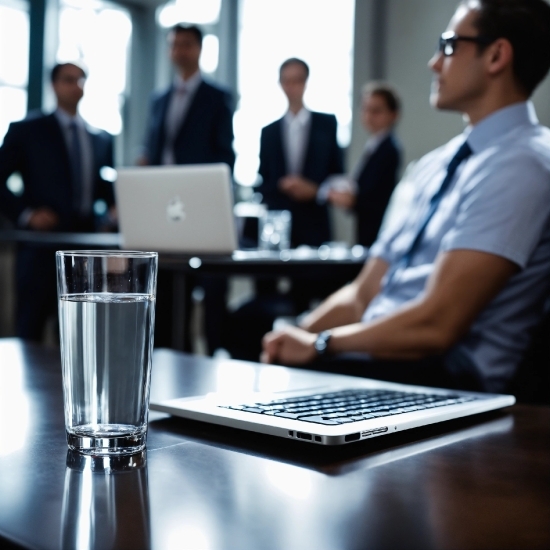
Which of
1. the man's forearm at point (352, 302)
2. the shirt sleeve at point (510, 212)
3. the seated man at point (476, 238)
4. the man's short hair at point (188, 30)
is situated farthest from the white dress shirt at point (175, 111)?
the shirt sleeve at point (510, 212)

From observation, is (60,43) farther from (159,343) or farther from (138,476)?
(138,476)

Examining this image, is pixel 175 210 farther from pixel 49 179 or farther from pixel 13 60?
pixel 13 60

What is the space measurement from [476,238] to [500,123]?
31 centimetres

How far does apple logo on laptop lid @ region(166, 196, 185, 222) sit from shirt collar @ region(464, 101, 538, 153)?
997 mm

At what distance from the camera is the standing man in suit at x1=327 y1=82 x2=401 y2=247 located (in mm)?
4250

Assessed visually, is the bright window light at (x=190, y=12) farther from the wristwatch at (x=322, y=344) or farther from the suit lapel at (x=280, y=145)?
the wristwatch at (x=322, y=344)

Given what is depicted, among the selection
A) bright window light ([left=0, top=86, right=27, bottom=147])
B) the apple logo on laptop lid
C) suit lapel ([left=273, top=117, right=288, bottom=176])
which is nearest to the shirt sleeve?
the apple logo on laptop lid

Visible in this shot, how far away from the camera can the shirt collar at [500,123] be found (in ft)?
5.09

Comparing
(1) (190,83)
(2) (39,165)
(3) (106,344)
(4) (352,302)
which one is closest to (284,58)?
(1) (190,83)

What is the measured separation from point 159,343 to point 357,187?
1.47m

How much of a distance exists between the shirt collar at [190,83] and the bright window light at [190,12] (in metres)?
3.35

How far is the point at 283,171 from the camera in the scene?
15.8ft

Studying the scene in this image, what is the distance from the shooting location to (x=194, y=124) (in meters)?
4.31

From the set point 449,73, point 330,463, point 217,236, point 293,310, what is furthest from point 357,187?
point 330,463
